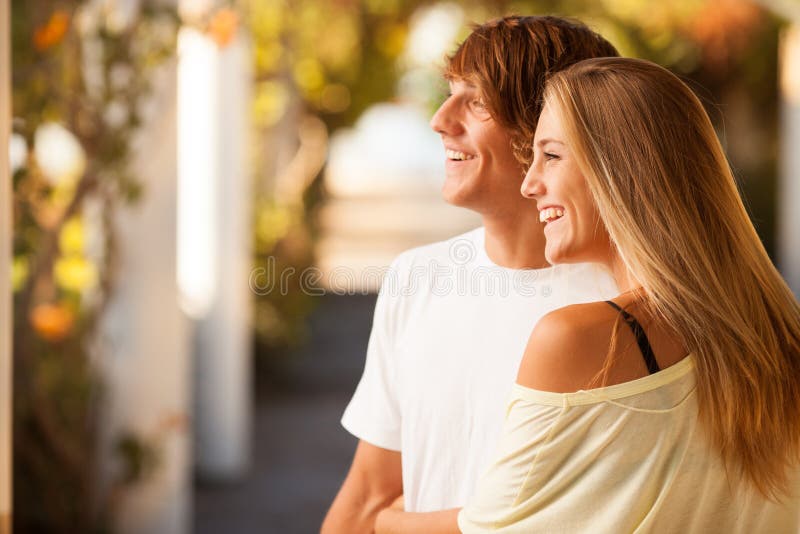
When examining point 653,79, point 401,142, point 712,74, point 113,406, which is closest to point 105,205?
point 113,406

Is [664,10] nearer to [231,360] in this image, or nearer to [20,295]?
[231,360]

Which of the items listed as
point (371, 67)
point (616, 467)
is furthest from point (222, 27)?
point (371, 67)

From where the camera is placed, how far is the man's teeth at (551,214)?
1.51 m

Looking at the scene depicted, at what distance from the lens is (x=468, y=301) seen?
5.84 ft

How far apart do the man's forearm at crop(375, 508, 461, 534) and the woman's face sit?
0.42m

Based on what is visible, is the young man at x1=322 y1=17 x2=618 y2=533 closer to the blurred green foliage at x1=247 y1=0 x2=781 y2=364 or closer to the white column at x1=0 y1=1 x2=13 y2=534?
the white column at x1=0 y1=1 x2=13 y2=534

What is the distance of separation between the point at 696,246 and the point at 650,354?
6.8 inches

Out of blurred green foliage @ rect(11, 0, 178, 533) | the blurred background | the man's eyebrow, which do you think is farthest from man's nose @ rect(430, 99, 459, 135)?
blurred green foliage @ rect(11, 0, 178, 533)

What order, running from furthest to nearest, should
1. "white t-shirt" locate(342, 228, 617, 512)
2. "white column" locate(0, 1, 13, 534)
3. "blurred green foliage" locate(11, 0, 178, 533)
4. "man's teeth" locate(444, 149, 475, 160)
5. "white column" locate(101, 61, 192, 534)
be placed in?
"white column" locate(101, 61, 192, 534)
"blurred green foliage" locate(11, 0, 178, 533)
"white column" locate(0, 1, 13, 534)
"man's teeth" locate(444, 149, 475, 160)
"white t-shirt" locate(342, 228, 617, 512)

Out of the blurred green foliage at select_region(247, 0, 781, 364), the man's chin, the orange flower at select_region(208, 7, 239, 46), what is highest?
the blurred green foliage at select_region(247, 0, 781, 364)

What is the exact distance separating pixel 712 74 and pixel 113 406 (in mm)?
9746

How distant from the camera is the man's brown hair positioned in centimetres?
176

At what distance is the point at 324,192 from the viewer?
1466 cm

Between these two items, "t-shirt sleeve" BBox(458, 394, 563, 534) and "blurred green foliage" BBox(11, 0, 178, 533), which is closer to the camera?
"t-shirt sleeve" BBox(458, 394, 563, 534)
